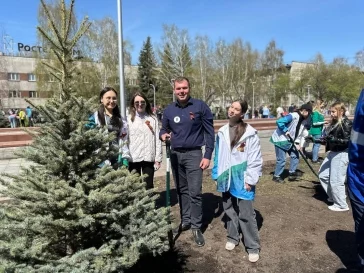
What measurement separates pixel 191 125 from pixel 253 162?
88 centimetres


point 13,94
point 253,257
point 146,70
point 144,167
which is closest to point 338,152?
point 253,257

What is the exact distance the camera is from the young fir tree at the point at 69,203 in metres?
2.11

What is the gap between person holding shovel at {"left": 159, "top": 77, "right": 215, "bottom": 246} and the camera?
3877mm

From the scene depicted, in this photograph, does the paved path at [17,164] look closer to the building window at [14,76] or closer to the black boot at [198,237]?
the black boot at [198,237]

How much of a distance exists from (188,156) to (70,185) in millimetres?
1841

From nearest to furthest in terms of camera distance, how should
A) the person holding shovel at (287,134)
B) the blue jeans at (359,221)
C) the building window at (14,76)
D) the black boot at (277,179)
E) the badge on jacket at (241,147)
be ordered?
1. the blue jeans at (359,221)
2. the badge on jacket at (241,147)
3. the person holding shovel at (287,134)
4. the black boot at (277,179)
5. the building window at (14,76)

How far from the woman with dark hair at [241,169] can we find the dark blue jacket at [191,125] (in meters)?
0.22

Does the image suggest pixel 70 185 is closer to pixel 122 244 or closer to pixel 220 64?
pixel 122 244

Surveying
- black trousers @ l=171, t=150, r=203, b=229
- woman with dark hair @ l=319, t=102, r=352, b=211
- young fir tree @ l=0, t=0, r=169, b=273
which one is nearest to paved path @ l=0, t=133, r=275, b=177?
black trousers @ l=171, t=150, r=203, b=229

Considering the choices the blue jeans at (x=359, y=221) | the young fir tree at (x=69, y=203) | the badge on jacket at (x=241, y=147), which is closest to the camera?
the young fir tree at (x=69, y=203)

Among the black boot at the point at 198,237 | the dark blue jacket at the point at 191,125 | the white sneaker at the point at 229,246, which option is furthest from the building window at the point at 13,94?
the white sneaker at the point at 229,246

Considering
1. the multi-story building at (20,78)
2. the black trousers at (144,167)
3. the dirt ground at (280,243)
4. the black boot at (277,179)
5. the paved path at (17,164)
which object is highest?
the multi-story building at (20,78)

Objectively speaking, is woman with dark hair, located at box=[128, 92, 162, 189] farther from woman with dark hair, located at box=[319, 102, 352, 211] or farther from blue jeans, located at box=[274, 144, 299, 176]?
blue jeans, located at box=[274, 144, 299, 176]

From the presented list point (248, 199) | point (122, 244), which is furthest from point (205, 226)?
point (122, 244)
